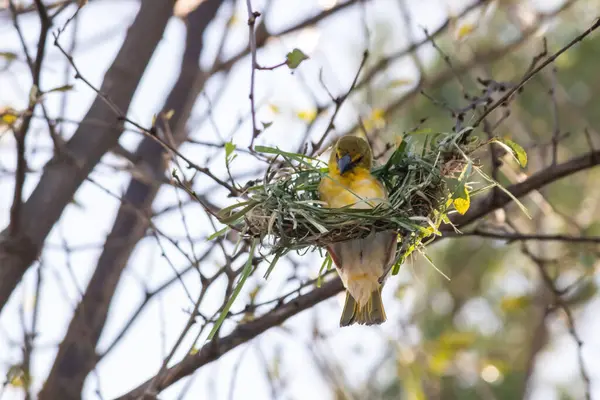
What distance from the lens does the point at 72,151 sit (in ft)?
11.6

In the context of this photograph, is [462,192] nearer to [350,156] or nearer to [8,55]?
[350,156]

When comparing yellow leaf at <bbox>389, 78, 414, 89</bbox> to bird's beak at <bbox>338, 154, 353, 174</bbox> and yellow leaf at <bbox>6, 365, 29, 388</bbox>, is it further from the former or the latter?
yellow leaf at <bbox>6, 365, 29, 388</bbox>

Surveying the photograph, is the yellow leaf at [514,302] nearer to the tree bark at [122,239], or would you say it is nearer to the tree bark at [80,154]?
the tree bark at [122,239]

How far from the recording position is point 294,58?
2.87 m

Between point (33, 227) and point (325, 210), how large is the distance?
1.45 meters

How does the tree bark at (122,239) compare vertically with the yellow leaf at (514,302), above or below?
above

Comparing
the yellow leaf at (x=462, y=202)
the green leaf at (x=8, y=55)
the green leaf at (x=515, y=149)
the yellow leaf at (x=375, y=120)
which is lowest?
the yellow leaf at (x=462, y=202)

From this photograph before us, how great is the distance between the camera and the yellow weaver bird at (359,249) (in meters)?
2.76

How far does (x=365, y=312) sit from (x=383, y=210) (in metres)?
0.46

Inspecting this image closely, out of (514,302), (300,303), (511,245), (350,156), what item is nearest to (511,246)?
(511,245)

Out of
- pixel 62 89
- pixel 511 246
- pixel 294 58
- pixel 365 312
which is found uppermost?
pixel 511 246

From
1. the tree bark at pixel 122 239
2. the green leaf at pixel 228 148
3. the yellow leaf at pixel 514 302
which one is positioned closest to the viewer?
the green leaf at pixel 228 148

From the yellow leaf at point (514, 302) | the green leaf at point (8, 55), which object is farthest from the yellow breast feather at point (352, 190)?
the yellow leaf at point (514, 302)

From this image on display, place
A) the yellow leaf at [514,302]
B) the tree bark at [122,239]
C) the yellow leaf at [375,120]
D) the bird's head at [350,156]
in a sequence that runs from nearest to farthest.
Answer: the bird's head at [350,156] → the tree bark at [122,239] → the yellow leaf at [375,120] → the yellow leaf at [514,302]
